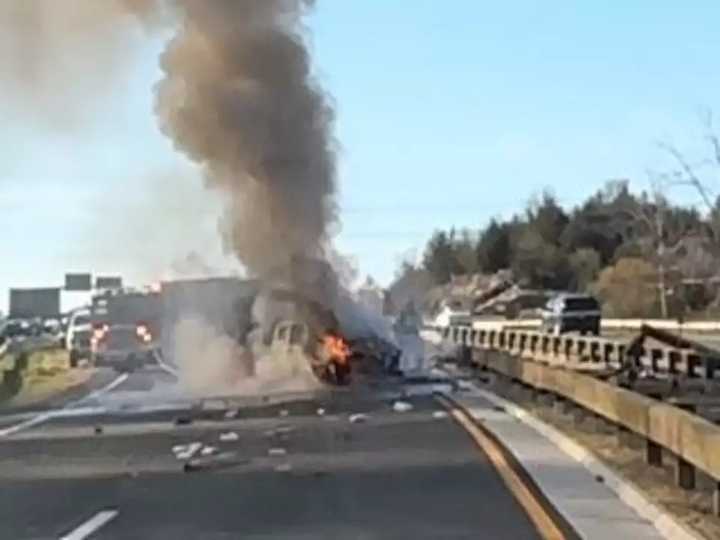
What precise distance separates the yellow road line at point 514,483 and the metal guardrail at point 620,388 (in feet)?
3.62

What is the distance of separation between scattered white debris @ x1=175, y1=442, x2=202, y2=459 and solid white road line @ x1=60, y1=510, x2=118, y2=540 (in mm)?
5198

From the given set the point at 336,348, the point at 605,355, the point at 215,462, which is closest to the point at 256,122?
the point at 336,348

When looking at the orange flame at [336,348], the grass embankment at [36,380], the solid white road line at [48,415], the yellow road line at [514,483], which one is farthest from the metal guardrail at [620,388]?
the grass embankment at [36,380]

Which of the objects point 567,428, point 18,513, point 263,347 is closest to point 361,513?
point 18,513

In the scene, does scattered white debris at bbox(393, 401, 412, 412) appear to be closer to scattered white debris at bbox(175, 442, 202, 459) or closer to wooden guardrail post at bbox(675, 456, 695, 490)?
scattered white debris at bbox(175, 442, 202, 459)

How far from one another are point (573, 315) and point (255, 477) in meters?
51.2

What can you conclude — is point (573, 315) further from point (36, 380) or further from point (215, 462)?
point (215, 462)

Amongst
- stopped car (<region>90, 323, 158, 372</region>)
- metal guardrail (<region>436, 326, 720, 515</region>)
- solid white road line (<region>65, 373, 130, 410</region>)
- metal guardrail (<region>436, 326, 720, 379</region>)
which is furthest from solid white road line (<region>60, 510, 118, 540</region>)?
stopped car (<region>90, 323, 158, 372</region>)

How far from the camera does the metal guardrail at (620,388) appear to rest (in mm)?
13531

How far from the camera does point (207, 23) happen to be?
120 ft

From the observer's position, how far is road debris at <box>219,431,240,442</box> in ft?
73.4

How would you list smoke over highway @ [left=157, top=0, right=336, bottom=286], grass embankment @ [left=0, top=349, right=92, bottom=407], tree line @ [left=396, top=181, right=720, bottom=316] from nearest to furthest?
1. smoke over highway @ [left=157, top=0, right=336, bottom=286]
2. grass embankment @ [left=0, top=349, right=92, bottom=407]
3. tree line @ [left=396, top=181, right=720, bottom=316]

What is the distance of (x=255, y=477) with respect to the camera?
57.8ft

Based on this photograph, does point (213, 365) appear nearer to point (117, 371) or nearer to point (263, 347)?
point (263, 347)
